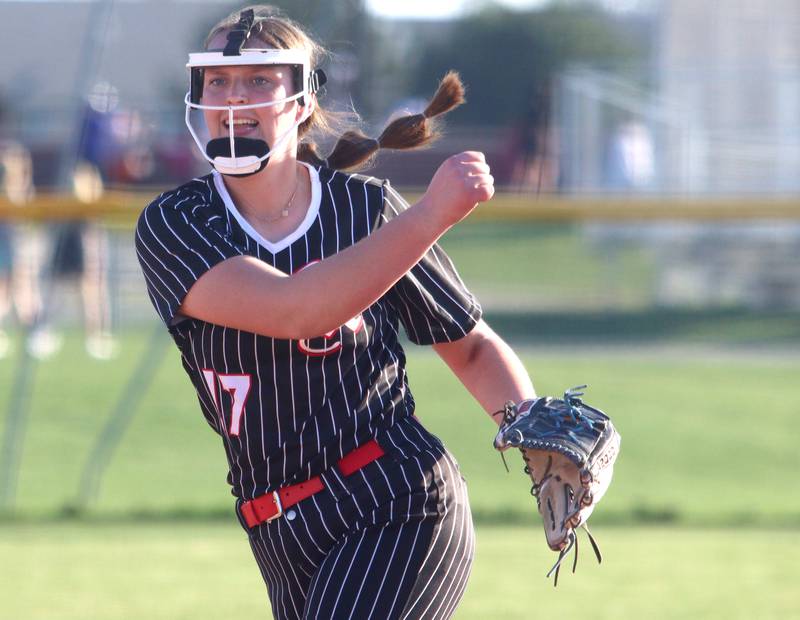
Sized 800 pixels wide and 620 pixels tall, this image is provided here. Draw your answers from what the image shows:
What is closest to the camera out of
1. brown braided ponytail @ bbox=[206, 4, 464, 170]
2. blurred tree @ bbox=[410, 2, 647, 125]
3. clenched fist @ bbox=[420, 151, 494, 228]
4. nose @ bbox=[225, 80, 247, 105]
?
clenched fist @ bbox=[420, 151, 494, 228]

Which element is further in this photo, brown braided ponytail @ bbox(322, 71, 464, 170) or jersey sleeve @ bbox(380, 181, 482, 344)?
brown braided ponytail @ bbox(322, 71, 464, 170)

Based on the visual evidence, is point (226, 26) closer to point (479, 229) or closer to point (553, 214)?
point (553, 214)

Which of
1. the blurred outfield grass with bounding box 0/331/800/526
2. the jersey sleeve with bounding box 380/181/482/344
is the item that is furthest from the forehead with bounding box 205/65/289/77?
the blurred outfield grass with bounding box 0/331/800/526

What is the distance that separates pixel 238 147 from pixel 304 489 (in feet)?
2.22

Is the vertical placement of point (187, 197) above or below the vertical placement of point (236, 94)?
below

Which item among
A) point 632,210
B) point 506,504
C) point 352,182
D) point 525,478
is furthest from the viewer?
point 525,478

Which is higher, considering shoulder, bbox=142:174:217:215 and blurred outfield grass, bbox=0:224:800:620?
shoulder, bbox=142:174:217:215

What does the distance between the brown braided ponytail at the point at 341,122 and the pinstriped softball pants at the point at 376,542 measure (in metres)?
0.70

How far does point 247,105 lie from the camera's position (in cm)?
278

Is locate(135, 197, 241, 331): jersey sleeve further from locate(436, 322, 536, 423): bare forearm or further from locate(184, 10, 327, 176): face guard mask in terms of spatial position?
locate(436, 322, 536, 423): bare forearm

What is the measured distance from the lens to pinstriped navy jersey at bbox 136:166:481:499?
9.09ft

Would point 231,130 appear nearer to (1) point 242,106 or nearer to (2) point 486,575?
(1) point 242,106

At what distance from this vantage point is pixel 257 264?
103 inches

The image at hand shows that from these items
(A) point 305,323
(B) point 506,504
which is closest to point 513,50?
(B) point 506,504
